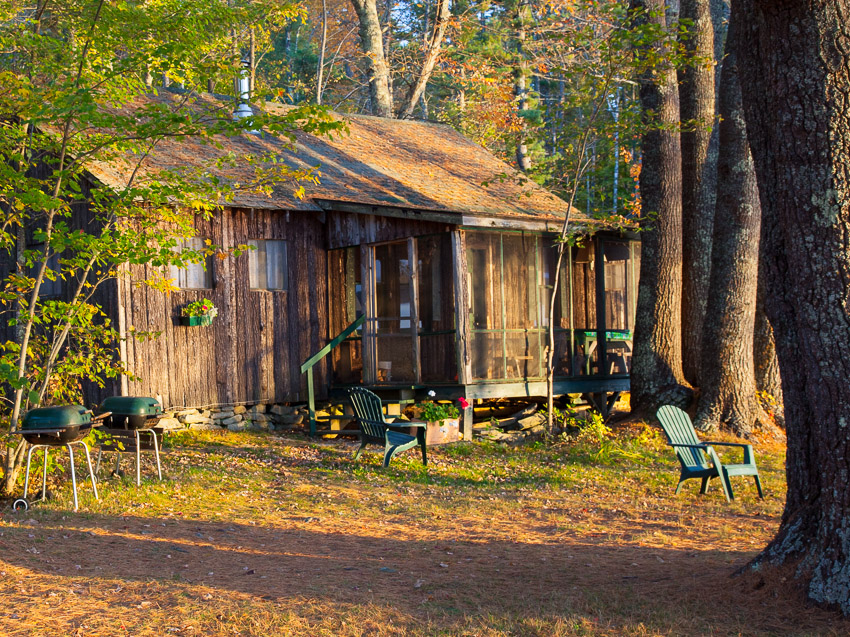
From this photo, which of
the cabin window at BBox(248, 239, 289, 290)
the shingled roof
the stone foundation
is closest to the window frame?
the cabin window at BBox(248, 239, 289, 290)

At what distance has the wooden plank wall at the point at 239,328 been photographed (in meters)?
12.8

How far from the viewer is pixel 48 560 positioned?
627 centimetres

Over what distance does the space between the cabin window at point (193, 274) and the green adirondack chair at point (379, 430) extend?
Result: 11.7ft

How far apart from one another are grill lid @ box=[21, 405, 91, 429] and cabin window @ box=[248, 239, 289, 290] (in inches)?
244

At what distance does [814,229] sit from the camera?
4926mm

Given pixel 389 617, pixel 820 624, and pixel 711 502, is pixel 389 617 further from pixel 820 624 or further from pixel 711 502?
pixel 711 502

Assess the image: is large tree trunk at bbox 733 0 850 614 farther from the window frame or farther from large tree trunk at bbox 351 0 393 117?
large tree trunk at bbox 351 0 393 117

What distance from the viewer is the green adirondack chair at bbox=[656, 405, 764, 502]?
28.7ft

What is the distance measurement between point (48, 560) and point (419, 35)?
26.5 meters

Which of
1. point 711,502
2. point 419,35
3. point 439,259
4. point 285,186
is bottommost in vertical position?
point 711,502

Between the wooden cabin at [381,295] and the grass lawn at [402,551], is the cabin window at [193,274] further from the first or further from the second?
the grass lawn at [402,551]

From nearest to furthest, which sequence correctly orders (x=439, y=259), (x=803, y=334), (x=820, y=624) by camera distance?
(x=820, y=624)
(x=803, y=334)
(x=439, y=259)

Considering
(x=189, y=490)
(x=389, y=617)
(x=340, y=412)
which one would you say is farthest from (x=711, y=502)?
(x=340, y=412)

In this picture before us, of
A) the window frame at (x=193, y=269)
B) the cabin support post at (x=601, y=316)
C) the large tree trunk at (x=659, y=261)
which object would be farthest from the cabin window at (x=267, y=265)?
the large tree trunk at (x=659, y=261)
